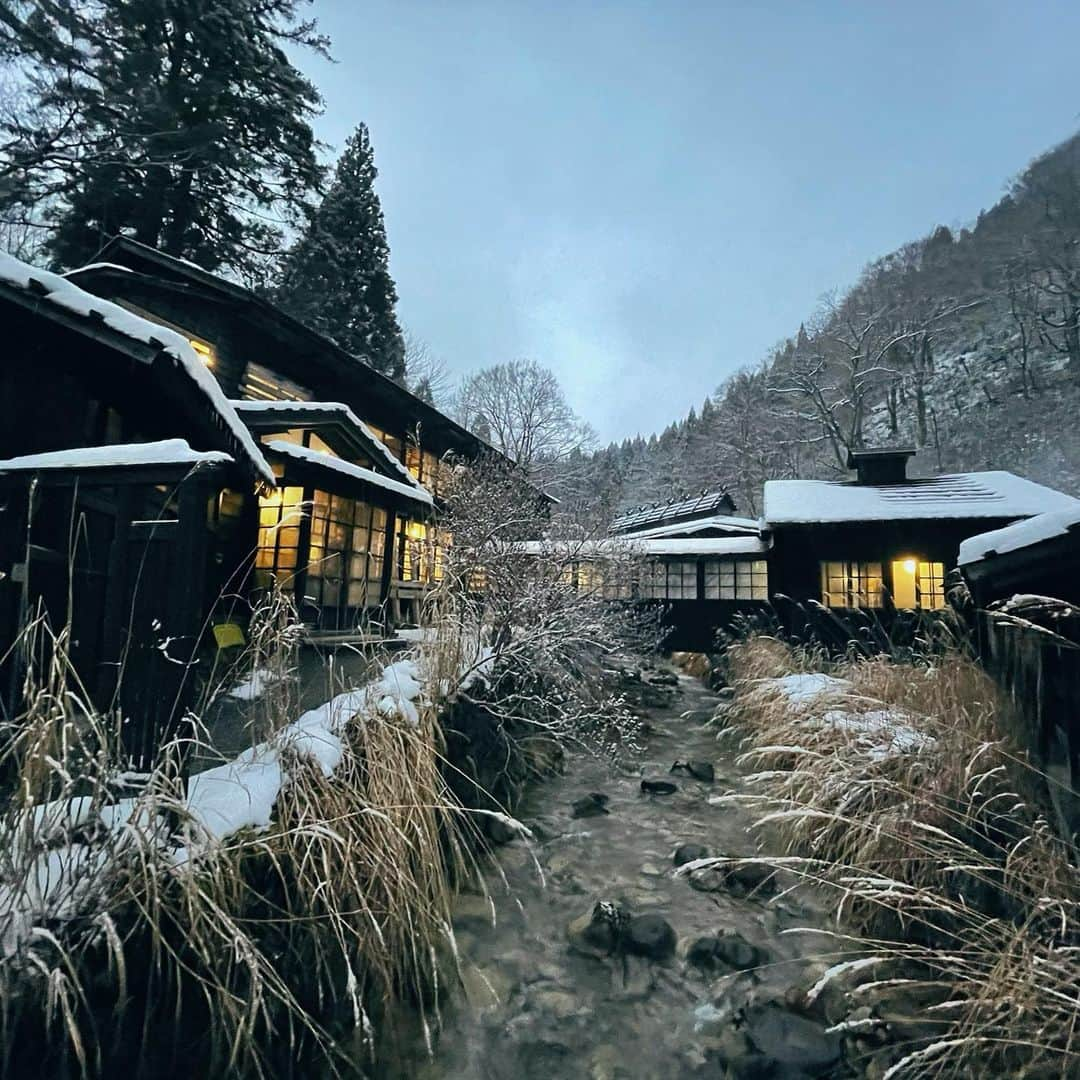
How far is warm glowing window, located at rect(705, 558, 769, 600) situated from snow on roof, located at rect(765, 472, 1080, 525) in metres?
1.50

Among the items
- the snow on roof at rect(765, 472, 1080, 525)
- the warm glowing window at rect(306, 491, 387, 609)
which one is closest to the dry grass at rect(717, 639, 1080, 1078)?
the warm glowing window at rect(306, 491, 387, 609)

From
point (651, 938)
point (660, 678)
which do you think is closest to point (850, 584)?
point (660, 678)

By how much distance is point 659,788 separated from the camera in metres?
5.34

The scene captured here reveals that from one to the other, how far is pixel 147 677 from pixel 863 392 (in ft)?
77.0

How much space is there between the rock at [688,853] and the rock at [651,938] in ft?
2.59

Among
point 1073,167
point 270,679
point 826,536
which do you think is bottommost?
point 270,679

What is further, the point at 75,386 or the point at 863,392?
the point at 863,392

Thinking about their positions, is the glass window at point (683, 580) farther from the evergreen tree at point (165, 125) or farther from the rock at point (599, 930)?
the evergreen tree at point (165, 125)

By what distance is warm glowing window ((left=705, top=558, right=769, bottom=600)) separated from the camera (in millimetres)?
12109

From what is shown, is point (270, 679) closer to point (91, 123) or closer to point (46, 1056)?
point (46, 1056)

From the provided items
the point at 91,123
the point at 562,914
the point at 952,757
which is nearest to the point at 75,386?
the point at 562,914

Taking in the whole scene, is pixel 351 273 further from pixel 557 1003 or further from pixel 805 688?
pixel 557 1003

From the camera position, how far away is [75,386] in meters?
4.49

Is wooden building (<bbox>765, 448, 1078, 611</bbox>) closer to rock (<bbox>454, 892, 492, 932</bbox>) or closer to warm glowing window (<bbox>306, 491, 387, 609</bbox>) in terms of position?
warm glowing window (<bbox>306, 491, 387, 609</bbox>)
